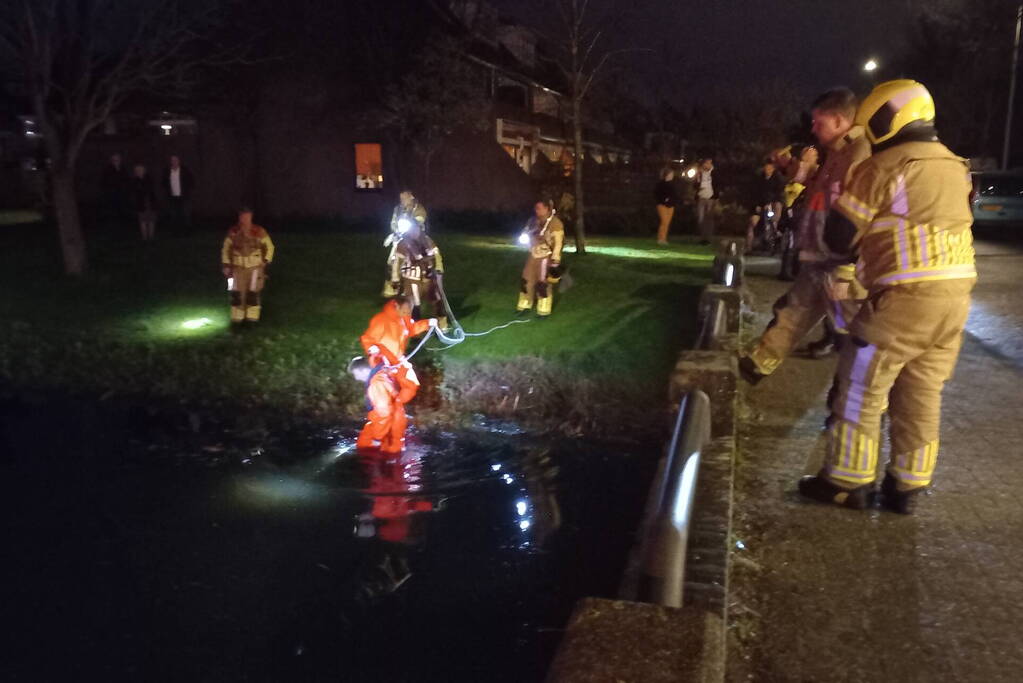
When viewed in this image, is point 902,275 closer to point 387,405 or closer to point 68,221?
point 387,405

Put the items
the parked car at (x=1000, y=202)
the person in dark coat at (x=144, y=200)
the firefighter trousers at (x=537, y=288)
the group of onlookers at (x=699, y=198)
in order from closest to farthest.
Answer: the firefighter trousers at (x=537, y=288), the group of onlookers at (x=699, y=198), the person in dark coat at (x=144, y=200), the parked car at (x=1000, y=202)

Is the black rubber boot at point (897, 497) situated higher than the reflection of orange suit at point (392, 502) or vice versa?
the black rubber boot at point (897, 497)

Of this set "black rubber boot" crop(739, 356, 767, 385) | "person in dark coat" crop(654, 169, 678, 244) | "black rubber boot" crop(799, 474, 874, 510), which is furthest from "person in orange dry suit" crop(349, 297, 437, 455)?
"person in dark coat" crop(654, 169, 678, 244)

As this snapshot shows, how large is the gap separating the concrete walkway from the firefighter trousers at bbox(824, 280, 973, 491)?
0.33 m

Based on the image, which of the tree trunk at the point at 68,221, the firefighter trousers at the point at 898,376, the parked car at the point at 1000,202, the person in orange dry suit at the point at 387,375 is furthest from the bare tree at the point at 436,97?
the firefighter trousers at the point at 898,376

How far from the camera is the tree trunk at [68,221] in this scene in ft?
49.6

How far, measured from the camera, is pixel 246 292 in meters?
13.0

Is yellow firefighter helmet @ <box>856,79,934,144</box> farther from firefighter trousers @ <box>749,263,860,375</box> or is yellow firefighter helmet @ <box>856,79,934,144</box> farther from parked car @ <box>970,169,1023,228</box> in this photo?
parked car @ <box>970,169,1023,228</box>

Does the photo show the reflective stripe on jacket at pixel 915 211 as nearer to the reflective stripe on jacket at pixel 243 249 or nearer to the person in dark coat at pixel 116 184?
the reflective stripe on jacket at pixel 243 249

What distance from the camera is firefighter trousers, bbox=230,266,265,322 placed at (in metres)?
12.8

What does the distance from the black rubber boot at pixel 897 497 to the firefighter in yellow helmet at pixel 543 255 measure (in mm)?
8000

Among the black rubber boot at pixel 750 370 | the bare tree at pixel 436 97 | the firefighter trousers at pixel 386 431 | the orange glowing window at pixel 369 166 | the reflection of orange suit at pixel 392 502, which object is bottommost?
the reflection of orange suit at pixel 392 502

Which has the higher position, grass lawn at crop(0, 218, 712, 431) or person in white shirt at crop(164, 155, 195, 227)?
→ person in white shirt at crop(164, 155, 195, 227)

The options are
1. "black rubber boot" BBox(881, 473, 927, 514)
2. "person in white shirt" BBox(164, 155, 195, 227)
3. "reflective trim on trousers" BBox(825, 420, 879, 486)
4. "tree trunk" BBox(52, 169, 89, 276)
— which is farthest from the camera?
"person in white shirt" BBox(164, 155, 195, 227)
